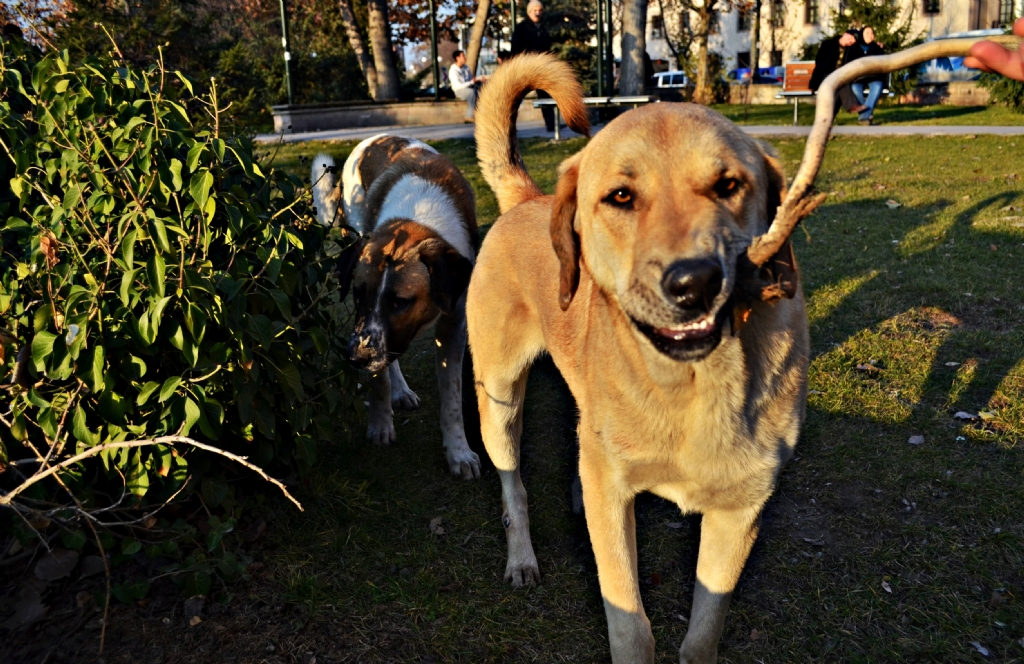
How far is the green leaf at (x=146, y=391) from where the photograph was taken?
2.63 metres

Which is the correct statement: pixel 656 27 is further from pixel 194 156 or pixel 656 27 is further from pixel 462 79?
pixel 194 156

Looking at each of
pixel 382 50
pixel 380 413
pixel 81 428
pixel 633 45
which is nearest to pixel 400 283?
pixel 380 413

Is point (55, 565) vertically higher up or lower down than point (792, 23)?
lower down

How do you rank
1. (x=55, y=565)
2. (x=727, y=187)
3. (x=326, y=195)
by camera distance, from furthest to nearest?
(x=326, y=195) → (x=55, y=565) → (x=727, y=187)

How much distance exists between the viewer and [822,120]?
6.72 feet

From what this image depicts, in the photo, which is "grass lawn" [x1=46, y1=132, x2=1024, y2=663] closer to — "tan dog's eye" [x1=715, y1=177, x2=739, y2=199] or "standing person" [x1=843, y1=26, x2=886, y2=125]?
"tan dog's eye" [x1=715, y1=177, x2=739, y2=199]

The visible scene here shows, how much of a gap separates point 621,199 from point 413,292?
215 cm

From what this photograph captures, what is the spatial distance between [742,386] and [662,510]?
1644 mm

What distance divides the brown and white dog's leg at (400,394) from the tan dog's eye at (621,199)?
2972 millimetres

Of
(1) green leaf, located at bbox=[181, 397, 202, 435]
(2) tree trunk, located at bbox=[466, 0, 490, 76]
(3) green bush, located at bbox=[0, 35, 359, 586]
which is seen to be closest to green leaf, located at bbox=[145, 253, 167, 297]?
→ (3) green bush, located at bbox=[0, 35, 359, 586]

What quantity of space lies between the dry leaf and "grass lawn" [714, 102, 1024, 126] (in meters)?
18.2

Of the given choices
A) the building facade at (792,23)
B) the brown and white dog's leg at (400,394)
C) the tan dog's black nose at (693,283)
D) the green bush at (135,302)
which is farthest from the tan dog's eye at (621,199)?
the building facade at (792,23)

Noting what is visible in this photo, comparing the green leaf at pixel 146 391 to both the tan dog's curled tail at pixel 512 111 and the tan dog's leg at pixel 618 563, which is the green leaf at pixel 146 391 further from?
the tan dog's curled tail at pixel 512 111

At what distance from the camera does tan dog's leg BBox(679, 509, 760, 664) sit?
8.47 ft
